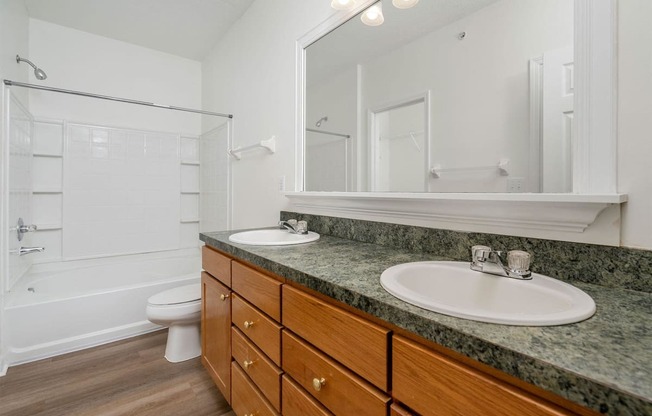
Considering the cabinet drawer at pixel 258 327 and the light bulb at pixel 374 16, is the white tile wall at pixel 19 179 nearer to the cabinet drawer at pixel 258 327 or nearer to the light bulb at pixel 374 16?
the cabinet drawer at pixel 258 327

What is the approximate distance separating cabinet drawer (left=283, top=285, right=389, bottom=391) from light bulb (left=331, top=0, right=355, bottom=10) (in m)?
1.28

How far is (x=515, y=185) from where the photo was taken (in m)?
0.86

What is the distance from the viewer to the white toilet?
1.78 meters

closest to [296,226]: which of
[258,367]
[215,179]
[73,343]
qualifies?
[258,367]

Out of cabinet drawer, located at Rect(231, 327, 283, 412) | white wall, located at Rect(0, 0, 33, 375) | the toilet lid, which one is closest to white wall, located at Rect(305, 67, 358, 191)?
cabinet drawer, located at Rect(231, 327, 283, 412)

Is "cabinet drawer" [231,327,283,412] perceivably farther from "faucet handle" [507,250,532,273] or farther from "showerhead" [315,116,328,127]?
"showerhead" [315,116,328,127]

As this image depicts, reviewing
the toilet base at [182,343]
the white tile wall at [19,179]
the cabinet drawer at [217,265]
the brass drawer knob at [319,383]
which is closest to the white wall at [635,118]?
the brass drawer knob at [319,383]

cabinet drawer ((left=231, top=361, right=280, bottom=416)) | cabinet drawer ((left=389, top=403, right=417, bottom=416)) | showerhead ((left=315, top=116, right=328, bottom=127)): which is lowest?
cabinet drawer ((left=231, top=361, right=280, bottom=416))

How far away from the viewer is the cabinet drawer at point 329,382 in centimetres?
62

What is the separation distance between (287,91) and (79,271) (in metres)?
2.45

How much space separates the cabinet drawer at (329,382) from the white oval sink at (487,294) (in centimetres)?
22

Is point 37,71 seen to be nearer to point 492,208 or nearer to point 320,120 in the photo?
point 320,120

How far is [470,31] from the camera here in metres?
0.97

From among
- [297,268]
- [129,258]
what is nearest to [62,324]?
[129,258]
